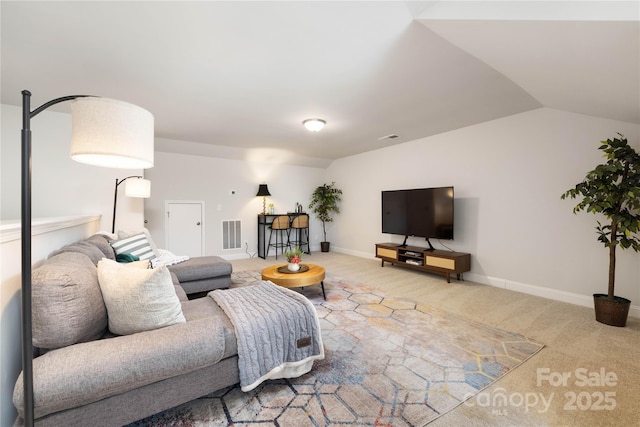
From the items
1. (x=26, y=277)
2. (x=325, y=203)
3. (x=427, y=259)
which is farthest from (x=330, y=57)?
(x=325, y=203)

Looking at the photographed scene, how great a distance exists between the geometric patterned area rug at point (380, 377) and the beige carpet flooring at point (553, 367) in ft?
0.35

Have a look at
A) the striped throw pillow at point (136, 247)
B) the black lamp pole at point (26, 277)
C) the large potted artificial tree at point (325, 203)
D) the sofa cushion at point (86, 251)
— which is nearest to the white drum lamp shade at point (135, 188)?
the striped throw pillow at point (136, 247)

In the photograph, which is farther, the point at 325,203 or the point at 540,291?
the point at 325,203

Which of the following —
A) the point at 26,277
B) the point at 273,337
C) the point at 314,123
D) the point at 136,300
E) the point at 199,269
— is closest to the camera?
the point at 26,277

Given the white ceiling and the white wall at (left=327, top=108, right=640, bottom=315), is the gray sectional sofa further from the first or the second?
the white wall at (left=327, top=108, right=640, bottom=315)

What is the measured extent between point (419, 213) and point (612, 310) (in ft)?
8.19

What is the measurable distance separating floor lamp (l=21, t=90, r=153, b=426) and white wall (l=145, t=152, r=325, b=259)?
4458 mm

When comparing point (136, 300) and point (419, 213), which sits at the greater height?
point (419, 213)

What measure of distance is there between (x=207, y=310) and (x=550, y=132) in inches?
169

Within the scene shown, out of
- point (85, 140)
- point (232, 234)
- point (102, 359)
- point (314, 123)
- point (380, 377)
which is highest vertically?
point (314, 123)

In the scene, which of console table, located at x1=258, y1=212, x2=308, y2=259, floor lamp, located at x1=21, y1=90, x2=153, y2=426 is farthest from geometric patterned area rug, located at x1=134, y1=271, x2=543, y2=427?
console table, located at x1=258, y1=212, x2=308, y2=259

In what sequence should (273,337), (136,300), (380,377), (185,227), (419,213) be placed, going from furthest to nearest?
(185,227) < (419,213) < (380,377) < (273,337) < (136,300)

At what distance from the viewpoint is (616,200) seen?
2.58 meters

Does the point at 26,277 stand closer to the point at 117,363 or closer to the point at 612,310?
the point at 117,363
